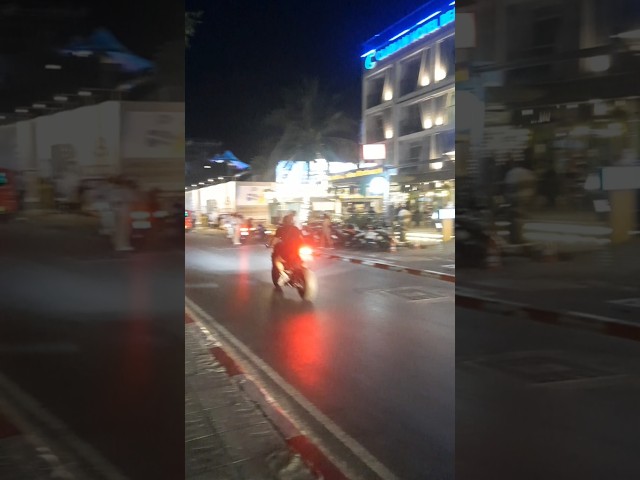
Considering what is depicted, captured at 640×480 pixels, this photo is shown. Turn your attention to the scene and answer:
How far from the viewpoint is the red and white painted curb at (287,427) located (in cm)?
296

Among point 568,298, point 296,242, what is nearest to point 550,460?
point 568,298

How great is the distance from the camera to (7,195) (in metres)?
3.00

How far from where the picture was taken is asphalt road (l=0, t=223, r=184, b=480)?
2934mm

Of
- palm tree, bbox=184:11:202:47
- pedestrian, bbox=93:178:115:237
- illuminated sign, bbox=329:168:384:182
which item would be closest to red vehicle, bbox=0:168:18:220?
pedestrian, bbox=93:178:115:237

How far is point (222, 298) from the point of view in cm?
823

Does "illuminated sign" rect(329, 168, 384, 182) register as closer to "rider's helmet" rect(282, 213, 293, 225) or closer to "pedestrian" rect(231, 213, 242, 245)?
"rider's helmet" rect(282, 213, 293, 225)

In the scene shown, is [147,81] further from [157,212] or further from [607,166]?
[607,166]

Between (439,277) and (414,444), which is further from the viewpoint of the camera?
(439,277)

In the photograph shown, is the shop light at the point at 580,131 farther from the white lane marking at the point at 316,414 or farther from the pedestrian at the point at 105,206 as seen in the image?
the pedestrian at the point at 105,206

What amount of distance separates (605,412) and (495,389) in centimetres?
61

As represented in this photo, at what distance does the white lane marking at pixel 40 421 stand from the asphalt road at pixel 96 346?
0.07ft

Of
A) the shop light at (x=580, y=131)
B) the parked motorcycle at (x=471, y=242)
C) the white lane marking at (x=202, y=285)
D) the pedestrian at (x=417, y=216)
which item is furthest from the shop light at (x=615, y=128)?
the white lane marking at (x=202, y=285)

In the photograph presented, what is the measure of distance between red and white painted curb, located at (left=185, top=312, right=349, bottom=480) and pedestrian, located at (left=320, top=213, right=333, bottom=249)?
371cm

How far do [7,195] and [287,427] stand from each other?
2028 millimetres
